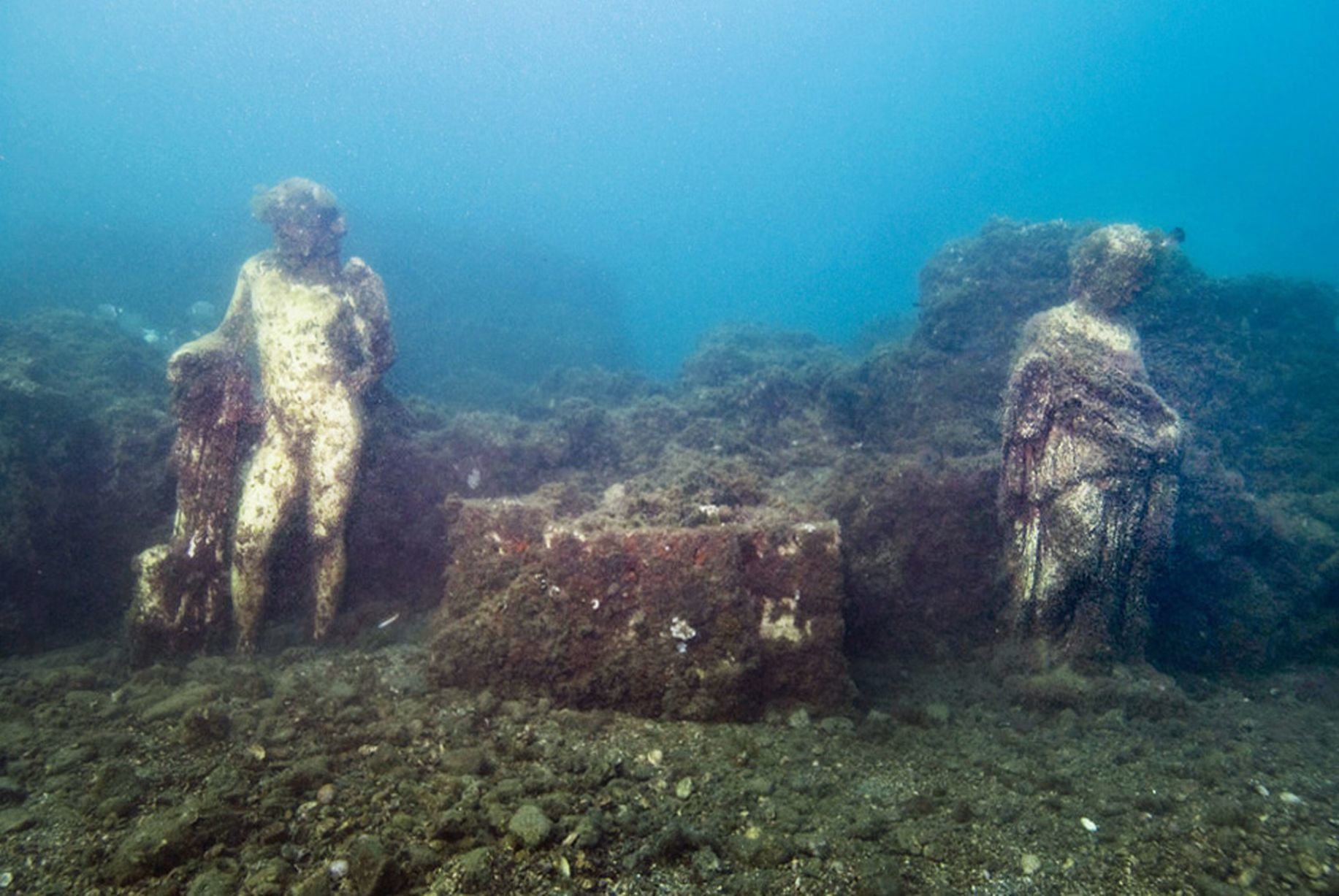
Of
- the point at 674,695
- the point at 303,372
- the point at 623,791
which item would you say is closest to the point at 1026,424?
the point at 674,695

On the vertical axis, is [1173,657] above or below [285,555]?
below

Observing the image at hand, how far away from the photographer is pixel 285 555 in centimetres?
618

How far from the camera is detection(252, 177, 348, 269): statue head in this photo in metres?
6.98

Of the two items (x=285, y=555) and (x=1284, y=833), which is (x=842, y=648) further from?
(x=285, y=555)

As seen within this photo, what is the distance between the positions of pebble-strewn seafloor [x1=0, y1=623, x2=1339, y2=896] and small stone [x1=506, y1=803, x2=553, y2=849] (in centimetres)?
2

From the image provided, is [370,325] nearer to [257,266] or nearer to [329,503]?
[257,266]

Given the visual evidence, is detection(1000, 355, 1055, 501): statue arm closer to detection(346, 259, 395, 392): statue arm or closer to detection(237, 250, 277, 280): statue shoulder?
detection(346, 259, 395, 392): statue arm

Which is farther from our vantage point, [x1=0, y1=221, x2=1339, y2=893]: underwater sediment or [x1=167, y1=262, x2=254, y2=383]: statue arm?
[x1=167, y1=262, x2=254, y2=383]: statue arm

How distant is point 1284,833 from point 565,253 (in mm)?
36182

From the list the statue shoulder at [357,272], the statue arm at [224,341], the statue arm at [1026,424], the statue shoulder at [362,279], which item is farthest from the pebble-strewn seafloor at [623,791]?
the statue shoulder at [357,272]

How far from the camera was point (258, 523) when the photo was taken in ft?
19.6

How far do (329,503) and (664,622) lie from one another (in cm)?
348

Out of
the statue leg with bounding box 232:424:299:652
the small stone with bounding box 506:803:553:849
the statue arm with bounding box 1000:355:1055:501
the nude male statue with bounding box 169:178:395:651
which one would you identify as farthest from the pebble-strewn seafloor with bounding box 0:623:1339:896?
the statue arm with bounding box 1000:355:1055:501

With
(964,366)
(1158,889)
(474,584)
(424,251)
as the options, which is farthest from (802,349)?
(424,251)
